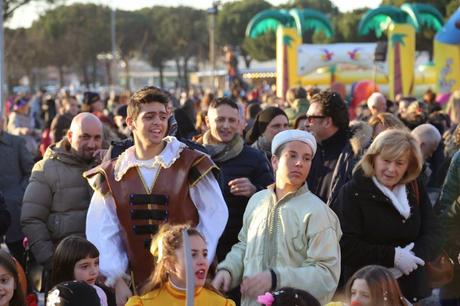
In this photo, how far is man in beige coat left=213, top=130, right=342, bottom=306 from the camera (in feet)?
15.1

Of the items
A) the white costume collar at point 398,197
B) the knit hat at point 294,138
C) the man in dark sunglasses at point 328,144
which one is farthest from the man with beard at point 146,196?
the man in dark sunglasses at point 328,144

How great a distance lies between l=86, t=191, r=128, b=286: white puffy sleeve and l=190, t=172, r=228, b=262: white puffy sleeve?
0.44 m

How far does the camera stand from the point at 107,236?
17.1 ft

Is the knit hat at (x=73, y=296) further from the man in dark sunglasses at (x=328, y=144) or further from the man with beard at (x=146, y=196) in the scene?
the man in dark sunglasses at (x=328, y=144)

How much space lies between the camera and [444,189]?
619cm

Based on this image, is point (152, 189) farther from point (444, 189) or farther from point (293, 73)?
point (293, 73)

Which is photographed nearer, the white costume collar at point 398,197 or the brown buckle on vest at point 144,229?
the brown buckle on vest at point 144,229

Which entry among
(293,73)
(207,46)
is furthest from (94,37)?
(293,73)

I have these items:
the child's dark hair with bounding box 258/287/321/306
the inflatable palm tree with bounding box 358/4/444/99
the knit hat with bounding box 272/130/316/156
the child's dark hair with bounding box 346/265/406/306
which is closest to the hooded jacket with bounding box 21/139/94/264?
the knit hat with bounding box 272/130/316/156

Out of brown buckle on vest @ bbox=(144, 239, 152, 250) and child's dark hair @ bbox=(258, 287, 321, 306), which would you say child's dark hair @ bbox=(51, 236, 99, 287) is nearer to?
brown buckle on vest @ bbox=(144, 239, 152, 250)

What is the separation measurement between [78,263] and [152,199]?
24.4 inches

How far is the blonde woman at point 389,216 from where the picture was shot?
5332 mm

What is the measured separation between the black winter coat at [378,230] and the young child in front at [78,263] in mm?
1360

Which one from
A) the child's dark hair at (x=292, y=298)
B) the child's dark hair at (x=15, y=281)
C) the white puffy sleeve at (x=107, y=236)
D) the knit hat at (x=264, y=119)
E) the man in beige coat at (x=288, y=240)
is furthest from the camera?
the knit hat at (x=264, y=119)
